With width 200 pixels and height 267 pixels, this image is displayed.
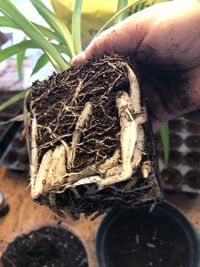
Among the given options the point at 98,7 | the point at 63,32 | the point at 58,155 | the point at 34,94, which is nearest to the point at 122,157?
the point at 58,155

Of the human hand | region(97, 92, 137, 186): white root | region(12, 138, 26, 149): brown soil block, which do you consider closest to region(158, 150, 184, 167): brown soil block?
the human hand

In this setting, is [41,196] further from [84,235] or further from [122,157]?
[84,235]

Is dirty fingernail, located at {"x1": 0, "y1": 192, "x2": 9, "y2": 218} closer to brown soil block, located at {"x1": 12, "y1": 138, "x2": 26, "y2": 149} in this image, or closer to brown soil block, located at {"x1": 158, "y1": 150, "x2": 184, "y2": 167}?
brown soil block, located at {"x1": 12, "y1": 138, "x2": 26, "y2": 149}

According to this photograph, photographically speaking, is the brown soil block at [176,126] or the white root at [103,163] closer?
the white root at [103,163]

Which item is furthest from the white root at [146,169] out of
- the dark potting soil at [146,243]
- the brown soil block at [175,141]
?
the brown soil block at [175,141]

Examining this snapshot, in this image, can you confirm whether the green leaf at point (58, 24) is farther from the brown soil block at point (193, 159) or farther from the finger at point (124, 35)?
the brown soil block at point (193, 159)

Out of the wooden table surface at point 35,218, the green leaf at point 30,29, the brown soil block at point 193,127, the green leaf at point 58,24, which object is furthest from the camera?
the brown soil block at point 193,127
